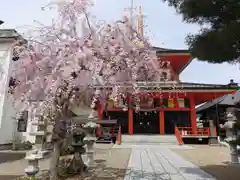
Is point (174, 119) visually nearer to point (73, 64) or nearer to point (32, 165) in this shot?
point (32, 165)

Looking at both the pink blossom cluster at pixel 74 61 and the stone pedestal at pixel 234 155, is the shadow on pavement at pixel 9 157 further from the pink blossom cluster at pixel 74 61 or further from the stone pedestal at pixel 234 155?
the stone pedestal at pixel 234 155

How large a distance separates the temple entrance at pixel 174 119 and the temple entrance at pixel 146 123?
987 millimetres

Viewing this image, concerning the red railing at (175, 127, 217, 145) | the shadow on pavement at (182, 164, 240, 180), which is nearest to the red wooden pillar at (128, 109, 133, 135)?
the red railing at (175, 127, 217, 145)

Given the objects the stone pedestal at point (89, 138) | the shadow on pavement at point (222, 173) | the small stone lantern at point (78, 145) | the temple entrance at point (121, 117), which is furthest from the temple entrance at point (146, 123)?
the small stone lantern at point (78, 145)

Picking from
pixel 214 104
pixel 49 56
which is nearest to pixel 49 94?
pixel 49 56

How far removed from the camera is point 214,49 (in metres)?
6.29

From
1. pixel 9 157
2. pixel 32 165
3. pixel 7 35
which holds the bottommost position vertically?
pixel 9 157

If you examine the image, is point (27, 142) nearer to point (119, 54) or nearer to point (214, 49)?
point (119, 54)

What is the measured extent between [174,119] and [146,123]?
2891 millimetres

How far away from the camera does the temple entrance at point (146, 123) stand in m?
24.2

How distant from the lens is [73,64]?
17.5 ft

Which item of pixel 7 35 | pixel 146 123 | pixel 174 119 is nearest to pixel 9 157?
pixel 7 35

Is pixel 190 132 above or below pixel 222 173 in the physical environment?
above

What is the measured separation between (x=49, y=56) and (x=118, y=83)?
6.15 ft
